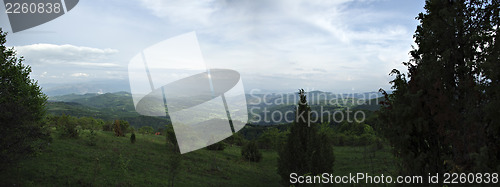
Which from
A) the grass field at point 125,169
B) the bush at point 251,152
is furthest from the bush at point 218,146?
the bush at point 251,152

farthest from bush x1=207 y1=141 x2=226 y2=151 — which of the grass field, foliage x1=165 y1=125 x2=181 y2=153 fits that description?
foliage x1=165 y1=125 x2=181 y2=153

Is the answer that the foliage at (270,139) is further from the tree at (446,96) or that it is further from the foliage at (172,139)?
the tree at (446,96)

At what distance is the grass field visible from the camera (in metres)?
18.8

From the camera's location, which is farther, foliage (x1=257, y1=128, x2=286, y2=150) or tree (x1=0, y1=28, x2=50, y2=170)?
foliage (x1=257, y1=128, x2=286, y2=150)

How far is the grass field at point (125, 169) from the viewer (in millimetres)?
18797

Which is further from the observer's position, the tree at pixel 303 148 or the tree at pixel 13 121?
the tree at pixel 303 148

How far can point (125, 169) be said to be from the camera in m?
22.9

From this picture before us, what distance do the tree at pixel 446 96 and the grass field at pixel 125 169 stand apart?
18.2 ft

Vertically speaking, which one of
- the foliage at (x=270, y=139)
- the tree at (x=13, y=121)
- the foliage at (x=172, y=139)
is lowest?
the foliage at (x=270, y=139)

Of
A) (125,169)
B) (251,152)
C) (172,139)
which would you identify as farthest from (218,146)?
(125,169)

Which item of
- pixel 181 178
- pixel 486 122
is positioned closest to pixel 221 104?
pixel 486 122

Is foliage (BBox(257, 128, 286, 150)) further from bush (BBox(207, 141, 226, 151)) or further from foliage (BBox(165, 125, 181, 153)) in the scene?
foliage (BBox(165, 125, 181, 153))

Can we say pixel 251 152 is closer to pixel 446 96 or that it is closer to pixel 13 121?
pixel 13 121

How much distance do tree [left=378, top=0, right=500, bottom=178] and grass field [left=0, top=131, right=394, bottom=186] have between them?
5.54 m
